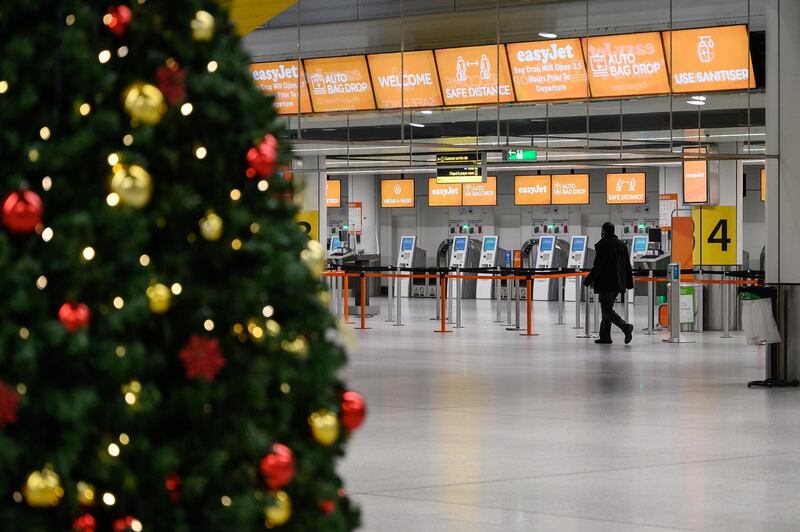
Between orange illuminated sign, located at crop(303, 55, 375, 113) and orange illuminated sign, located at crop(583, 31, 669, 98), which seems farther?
orange illuminated sign, located at crop(303, 55, 375, 113)

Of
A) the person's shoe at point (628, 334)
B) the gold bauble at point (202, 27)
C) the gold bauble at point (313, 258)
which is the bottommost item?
the person's shoe at point (628, 334)

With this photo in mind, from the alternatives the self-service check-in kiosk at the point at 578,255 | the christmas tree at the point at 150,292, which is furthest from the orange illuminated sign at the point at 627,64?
the self-service check-in kiosk at the point at 578,255

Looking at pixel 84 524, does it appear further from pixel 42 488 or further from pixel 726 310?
pixel 726 310

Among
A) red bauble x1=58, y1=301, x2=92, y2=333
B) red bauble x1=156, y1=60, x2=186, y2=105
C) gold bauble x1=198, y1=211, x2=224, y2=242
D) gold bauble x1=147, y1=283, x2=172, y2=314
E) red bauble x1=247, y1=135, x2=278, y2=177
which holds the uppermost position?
red bauble x1=156, y1=60, x2=186, y2=105

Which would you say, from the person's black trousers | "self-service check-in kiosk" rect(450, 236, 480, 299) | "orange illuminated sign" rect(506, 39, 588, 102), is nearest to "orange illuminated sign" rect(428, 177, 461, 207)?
"self-service check-in kiosk" rect(450, 236, 480, 299)

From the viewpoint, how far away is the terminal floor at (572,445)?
5.61m

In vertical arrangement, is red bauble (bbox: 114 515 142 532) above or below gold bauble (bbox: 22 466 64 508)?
below

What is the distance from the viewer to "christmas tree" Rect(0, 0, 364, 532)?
85.9 inches

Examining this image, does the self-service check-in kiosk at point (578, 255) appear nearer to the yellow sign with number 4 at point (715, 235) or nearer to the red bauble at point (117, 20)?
the yellow sign with number 4 at point (715, 235)

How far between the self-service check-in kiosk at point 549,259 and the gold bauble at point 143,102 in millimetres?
29389

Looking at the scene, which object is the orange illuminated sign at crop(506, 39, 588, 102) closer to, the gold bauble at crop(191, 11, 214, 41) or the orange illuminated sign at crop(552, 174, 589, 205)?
the gold bauble at crop(191, 11, 214, 41)

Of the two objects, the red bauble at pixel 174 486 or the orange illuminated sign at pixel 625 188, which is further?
the orange illuminated sign at pixel 625 188

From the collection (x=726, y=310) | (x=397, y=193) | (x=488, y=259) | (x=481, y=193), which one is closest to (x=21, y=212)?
(x=726, y=310)

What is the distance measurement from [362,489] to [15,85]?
417 centimetres
